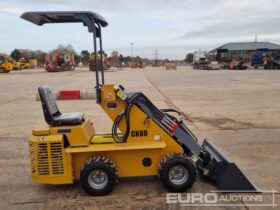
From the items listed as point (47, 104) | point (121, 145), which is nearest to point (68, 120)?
point (47, 104)

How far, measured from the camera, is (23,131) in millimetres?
8680

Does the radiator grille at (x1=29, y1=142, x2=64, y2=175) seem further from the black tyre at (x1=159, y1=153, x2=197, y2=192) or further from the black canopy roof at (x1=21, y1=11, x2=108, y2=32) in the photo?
the black canopy roof at (x1=21, y1=11, x2=108, y2=32)

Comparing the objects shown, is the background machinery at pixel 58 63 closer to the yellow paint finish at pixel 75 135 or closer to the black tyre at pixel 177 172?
the yellow paint finish at pixel 75 135

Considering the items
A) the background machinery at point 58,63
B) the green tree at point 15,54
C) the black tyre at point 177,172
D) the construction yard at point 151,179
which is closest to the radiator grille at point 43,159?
the construction yard at point 151,179

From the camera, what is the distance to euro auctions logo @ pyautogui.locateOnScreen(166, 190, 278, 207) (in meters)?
4.20

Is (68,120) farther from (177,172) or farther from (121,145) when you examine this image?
(177,172)

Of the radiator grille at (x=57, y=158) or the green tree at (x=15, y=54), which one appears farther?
the green tree at (x=15, y=54)

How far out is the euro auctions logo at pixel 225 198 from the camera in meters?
4.20

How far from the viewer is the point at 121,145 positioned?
15.1ft

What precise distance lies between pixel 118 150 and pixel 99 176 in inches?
17.0

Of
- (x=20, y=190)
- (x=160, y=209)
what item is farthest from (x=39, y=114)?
(x=160, y=209)

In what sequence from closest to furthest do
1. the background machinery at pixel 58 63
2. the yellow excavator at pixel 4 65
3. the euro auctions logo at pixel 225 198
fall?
1. the euro auctions logo at pixel 225 198
2. the background machinery at pixel 58 63
3. the yellow excavator at pixel 4 65

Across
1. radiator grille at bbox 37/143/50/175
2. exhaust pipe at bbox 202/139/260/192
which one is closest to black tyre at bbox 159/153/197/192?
exhaust pipe at bbox 202/139/260/192

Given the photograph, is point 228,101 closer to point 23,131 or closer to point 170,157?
point 23,131
